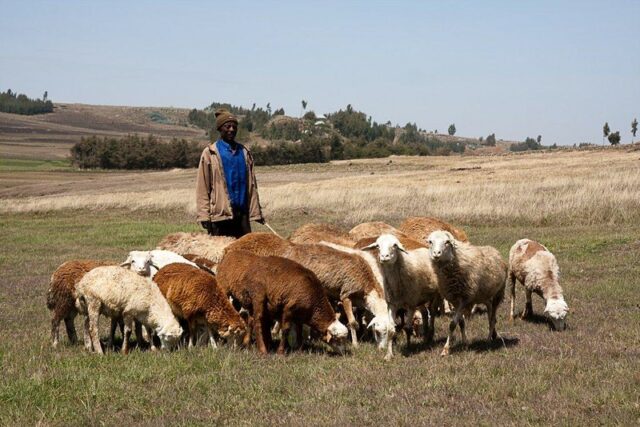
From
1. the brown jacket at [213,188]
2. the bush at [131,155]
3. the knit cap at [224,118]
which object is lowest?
the bush at [131,155]

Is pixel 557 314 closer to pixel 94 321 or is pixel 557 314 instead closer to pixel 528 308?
pixel 528 308

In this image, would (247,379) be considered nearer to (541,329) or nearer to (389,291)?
(389,291)

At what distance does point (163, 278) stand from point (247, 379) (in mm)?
2979

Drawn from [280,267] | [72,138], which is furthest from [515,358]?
[72,138]

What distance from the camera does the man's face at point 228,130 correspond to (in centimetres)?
1254

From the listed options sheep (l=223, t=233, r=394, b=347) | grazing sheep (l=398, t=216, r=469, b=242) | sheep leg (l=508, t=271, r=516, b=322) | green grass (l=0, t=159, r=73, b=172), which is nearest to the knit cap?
sheep (l=223, t=233, r=394, b=347)

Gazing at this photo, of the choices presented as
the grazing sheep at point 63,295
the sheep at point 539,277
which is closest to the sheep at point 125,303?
the grazing sheep at point 63,295

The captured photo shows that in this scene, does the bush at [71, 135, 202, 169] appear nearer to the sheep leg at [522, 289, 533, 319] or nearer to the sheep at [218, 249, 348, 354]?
the sheep leg at [522, 289, 533, 319]

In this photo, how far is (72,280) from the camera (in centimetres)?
1072

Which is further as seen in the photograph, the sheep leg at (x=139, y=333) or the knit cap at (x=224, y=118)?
the knit cap at (x=224, y=118)

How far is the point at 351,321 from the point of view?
10.8 meters

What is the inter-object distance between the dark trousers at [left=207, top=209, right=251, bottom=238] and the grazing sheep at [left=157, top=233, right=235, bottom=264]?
0.44 feet

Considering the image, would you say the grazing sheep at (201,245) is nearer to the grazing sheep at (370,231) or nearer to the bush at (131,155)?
the grazing sheep at (370,231)

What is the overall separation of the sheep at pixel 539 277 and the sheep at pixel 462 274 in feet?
3.80
